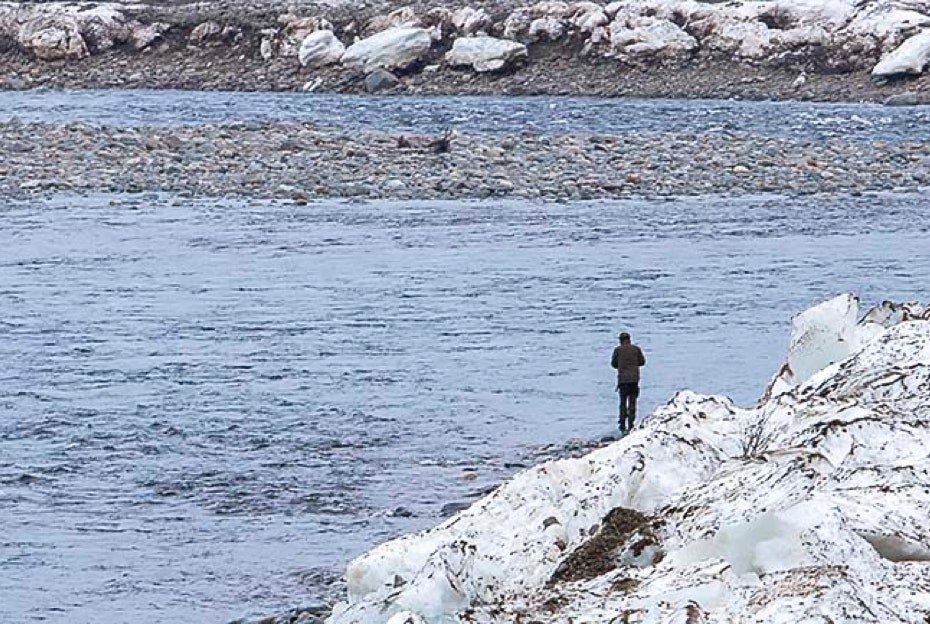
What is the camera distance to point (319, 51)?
2562 inches

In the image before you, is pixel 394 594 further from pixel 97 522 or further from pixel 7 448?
pixel 7 448

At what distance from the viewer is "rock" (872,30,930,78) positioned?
58.4m

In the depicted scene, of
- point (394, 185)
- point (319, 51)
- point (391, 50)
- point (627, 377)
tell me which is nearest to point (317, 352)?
point (627, 377)

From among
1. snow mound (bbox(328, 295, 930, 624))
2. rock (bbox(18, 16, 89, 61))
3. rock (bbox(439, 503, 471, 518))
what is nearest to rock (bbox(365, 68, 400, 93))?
rock (bbox(18, 16, 89, 61))

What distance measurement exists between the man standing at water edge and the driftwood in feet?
73.0

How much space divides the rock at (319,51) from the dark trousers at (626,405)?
50159mm

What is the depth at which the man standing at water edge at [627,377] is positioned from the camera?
15820 mm

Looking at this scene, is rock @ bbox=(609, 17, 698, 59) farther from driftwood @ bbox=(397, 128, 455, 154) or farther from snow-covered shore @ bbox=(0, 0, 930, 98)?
driftwood @ bbox=(397, 128, 455, 154)

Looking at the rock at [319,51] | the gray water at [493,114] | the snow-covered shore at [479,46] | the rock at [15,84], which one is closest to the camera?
the gray water at [493,114]

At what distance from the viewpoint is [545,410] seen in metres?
17.2

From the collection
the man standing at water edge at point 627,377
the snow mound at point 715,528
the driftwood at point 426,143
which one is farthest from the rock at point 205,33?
the snow mound at point 715,528

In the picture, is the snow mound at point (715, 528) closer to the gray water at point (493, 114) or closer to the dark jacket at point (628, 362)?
the dark jacket at point (628, 362)

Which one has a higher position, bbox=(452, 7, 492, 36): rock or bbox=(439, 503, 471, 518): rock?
bbox=(439, 503, 471, 518): rock

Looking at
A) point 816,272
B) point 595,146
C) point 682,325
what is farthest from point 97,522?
point 595,146
